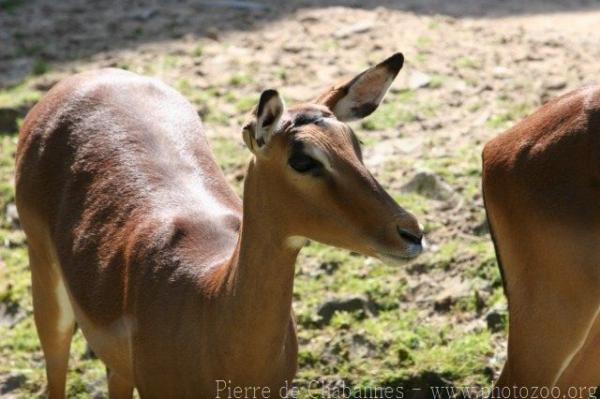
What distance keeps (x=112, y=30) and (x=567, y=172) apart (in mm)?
6379

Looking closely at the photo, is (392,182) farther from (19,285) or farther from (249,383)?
(249,383)

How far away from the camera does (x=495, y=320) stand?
6965mm

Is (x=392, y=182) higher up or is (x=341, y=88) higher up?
(x=341, y=88)

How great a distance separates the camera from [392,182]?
8.20 meters

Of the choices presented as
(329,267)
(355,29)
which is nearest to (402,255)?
(329,267)

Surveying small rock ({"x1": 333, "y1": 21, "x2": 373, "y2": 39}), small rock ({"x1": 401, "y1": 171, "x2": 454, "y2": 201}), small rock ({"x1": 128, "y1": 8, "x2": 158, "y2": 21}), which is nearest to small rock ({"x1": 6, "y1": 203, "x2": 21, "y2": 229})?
small rock ({"x1": 401, "y1": 171, "x2": 454, "y2": 201})

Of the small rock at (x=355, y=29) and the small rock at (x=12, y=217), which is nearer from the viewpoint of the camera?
the small rock at (x=12, y=217)

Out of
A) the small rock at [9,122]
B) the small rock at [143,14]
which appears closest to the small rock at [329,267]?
the small rock at [9,122]

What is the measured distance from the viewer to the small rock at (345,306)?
7145mm

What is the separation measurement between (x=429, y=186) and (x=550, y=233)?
282cm

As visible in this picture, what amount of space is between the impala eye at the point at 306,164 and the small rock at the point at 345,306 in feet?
8.61

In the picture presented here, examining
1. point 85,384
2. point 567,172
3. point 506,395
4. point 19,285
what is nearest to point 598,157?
point 567,172

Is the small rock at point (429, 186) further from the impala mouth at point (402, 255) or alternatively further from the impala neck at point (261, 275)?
the impala mouth at point (402, 255)

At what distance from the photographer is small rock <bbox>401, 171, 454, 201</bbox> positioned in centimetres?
806
